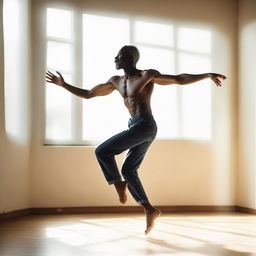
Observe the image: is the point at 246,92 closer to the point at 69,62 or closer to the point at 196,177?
the point at 196,177

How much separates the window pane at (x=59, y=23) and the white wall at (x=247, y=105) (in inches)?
73.6

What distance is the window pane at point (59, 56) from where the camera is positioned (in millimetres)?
5341

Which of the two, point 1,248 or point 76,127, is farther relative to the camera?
point 76,127

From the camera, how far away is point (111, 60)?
5.48 m

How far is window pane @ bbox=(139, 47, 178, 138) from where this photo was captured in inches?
217

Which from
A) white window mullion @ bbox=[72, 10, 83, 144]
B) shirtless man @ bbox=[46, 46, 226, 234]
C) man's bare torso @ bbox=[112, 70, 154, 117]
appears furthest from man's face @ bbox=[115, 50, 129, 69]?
white window mullion @ bbox=[72, 10, 83, 144]

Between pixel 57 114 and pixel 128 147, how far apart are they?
173 cm

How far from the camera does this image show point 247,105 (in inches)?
211

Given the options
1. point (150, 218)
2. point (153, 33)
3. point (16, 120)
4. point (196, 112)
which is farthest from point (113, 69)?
point (150, 218)

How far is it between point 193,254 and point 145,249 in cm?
33

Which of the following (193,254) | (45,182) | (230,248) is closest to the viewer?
(193,254)

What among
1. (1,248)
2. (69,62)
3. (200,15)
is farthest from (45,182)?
(200,15)

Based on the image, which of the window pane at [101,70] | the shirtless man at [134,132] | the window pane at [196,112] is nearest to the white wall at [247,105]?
the window pane at [196,112]

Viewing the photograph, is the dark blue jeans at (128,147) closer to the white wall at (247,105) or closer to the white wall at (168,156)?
the white wall at (168,156)
